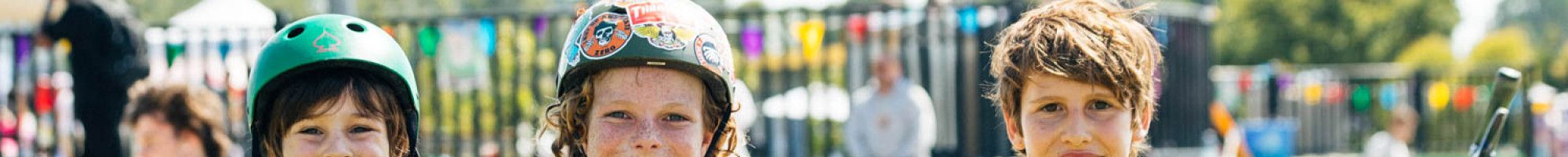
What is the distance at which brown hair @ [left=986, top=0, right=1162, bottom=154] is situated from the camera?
2613mm

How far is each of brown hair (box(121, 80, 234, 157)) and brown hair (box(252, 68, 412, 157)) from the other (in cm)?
235

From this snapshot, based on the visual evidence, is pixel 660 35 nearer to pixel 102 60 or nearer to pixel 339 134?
pixel 339 134

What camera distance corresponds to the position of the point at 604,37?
8.78 ft

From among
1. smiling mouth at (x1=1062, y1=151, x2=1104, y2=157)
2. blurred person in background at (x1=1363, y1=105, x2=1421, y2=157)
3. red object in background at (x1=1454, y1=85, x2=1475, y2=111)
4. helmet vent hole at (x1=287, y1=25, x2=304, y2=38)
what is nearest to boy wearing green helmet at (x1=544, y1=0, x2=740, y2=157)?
helmet vent hole at (x1=287, y1=25, x2=304, y2=38)

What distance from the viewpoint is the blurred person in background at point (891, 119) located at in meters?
Result: 7.15

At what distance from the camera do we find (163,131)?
16.0ft

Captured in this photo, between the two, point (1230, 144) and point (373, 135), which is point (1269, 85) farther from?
point (373, 135)

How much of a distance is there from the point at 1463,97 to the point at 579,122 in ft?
40.7

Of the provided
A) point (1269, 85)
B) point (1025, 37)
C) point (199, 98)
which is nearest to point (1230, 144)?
point (199, 98)

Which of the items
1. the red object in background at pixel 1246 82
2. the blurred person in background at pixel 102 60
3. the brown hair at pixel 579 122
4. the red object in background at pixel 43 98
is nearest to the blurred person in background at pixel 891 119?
the blurred person in background at pixel 102 60

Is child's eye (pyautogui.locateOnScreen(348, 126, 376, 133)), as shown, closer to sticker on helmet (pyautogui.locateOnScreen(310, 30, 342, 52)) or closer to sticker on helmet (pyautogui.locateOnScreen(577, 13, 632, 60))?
sticker on helmet (pyautogui.locateOnScreen(310, 30, 342, 52))

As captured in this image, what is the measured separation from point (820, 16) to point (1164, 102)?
1.51 metres

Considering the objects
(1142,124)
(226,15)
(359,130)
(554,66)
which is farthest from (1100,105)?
(226,15)

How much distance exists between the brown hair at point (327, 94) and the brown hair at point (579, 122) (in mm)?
237
